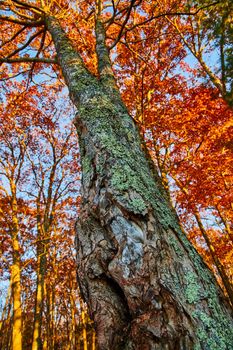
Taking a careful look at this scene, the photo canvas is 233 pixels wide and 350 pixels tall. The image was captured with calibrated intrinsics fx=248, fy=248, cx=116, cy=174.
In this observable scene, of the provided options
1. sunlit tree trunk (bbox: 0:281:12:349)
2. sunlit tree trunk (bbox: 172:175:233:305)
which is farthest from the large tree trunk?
sunlit tree trunk (bbox: 0:281:12:349)

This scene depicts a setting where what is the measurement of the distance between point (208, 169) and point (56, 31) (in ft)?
24.5

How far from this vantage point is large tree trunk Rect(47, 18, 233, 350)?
117cm

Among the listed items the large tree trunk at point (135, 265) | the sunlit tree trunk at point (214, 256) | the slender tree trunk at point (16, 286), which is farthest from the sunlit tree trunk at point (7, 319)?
the large tree trunk at point (135, 265)

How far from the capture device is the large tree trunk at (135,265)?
1.17m

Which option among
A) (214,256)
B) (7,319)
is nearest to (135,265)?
(214,256)

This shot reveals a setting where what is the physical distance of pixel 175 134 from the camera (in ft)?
32.0

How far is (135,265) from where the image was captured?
52.1 inches

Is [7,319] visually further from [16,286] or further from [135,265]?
[135,265]

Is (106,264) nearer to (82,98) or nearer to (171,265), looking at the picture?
(171,265)

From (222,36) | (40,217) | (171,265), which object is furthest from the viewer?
(40,217)

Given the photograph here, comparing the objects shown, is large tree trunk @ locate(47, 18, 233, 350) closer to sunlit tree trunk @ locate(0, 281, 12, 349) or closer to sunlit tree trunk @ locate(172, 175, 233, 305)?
sunlit tree trunk @ locate(172, 175, 233, 305)

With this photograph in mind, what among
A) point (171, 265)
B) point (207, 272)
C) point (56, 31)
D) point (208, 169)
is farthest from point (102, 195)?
point (208, 169)

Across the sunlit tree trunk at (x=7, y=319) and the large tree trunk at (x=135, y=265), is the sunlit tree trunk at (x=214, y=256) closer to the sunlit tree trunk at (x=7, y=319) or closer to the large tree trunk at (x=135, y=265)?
the large tree trunk at (x=135, y=265)

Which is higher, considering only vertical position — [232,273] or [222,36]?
[222,36]
